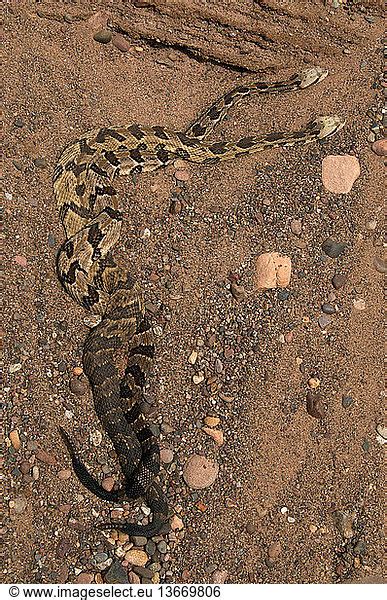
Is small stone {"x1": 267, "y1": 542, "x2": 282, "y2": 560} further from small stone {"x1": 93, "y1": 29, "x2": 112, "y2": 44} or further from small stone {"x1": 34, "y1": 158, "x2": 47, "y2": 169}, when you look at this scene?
small stone {"x1": 93, "y1": 29, "x2": 112, "y2": 44}

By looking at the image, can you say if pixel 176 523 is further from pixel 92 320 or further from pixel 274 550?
pixel 92 320

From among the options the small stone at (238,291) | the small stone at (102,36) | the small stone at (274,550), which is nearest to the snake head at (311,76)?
the small stone at (102,36)

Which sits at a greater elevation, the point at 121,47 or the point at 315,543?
the point at 121,47

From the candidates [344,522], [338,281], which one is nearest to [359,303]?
[338,281]

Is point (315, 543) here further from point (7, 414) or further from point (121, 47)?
point (121, 47)

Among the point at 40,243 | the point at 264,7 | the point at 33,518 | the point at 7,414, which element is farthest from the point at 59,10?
the point at 33,518

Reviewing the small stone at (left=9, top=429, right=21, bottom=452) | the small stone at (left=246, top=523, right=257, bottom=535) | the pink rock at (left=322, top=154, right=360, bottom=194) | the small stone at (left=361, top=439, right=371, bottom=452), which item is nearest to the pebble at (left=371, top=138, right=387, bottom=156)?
the pink rock at (left=322, top=154, right=360, bottom=194)
